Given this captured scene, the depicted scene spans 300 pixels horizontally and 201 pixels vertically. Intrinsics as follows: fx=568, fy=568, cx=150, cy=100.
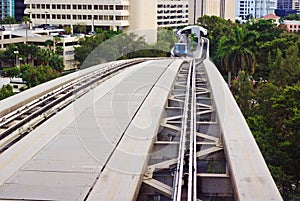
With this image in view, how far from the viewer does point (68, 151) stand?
7.51m

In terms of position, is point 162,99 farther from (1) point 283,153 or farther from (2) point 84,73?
(2) point 84,73

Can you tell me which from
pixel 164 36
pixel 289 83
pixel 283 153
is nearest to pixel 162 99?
pixel 283 153

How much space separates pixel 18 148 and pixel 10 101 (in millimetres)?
3795

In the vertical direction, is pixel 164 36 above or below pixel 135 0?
below

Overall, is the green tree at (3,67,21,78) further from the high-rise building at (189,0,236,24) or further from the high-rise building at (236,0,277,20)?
the high-rise building at (236,0,277,20)

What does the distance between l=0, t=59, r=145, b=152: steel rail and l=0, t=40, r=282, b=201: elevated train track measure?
22 mm

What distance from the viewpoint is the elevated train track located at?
6.07 m

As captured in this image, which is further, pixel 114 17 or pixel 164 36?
pixel 114 17

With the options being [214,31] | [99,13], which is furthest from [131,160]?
[99,13]

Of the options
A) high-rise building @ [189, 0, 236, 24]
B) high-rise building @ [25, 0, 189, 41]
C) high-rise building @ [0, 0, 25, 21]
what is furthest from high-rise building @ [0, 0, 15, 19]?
high-rise building @ [189, 0, 236, 24]

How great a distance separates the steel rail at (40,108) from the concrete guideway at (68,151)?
11.2 inches

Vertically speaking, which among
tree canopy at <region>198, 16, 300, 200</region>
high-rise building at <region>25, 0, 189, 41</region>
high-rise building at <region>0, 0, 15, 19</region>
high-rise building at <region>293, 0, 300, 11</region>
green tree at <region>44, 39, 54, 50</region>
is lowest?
tree canopy at <region>198, 16, 300, 200</region>

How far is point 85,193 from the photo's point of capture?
5.85 metres

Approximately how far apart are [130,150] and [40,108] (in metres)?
4.12
